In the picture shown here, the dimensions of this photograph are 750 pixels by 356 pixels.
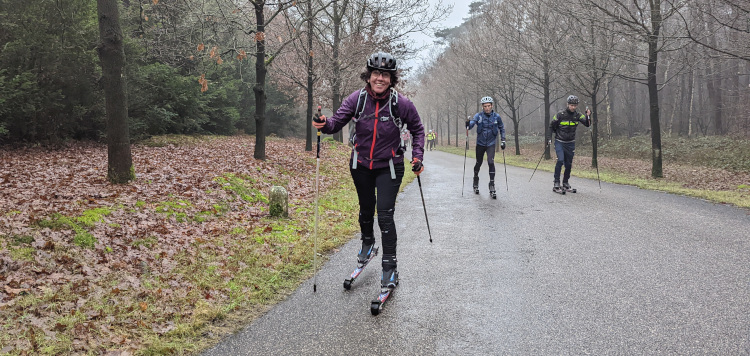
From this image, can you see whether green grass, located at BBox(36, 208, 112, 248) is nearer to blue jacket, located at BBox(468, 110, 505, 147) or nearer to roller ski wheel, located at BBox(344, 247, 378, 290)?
roller ski wheel, located at BBox(344, 247, 378, 290)

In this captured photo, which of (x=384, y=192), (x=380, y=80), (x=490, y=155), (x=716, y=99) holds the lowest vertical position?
(x=384, y=192)

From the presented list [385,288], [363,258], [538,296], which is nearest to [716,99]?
[538,296]

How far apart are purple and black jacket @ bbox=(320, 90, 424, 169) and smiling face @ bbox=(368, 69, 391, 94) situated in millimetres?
106

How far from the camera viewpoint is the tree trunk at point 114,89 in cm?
754

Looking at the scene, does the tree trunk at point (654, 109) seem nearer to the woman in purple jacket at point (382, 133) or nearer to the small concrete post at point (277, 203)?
the small concrete post at point (277, 203)

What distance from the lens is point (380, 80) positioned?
162 inches

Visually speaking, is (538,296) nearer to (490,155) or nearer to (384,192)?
(384,192)

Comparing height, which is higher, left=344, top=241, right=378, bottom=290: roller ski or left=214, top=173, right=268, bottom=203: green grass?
left=214, top=173, right=268, bottom=203: green grass

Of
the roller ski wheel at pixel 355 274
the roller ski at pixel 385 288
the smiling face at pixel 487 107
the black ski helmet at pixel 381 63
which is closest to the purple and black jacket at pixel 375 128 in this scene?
the black ski helmet at pixel 381 63

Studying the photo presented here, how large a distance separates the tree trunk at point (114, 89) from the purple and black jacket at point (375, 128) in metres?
5.56

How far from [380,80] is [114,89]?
6064mm

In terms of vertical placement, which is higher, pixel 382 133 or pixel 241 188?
pixel 382 133

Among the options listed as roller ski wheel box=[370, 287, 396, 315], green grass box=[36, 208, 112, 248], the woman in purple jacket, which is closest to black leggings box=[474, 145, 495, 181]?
the woman in purple jacket

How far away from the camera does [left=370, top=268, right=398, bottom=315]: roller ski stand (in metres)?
3.72
